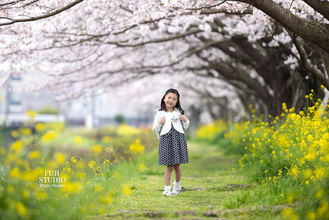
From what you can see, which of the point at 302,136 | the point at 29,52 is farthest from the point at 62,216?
the point at 29,52

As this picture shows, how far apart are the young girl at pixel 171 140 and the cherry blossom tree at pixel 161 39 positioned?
162 cm

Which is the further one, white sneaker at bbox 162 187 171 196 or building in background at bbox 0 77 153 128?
building in background at bbox 0 77 153 128

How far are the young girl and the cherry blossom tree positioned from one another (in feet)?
5.32

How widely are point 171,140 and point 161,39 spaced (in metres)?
4.15

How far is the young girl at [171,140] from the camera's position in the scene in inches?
218

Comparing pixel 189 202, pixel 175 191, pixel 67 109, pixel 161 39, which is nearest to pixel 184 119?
pixel 175 191

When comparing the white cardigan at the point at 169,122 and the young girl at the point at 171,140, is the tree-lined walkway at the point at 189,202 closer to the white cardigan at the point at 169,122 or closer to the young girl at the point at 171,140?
the young girl at the point at 171,140

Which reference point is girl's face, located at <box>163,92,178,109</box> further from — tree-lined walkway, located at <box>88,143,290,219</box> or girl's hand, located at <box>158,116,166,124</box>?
tree-lined walkway, located at <box>88,143,290,219</box>

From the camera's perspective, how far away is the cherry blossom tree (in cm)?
624

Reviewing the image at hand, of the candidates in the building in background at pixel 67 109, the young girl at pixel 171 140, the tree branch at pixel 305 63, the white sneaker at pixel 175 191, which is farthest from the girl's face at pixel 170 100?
the building in background at pixel 67 109

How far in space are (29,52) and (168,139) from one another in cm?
468

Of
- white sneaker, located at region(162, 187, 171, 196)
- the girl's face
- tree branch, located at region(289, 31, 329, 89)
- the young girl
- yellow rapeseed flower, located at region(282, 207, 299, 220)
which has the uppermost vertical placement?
tree branch, located at region(289, 31, 329, 89)

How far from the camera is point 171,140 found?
561 cm

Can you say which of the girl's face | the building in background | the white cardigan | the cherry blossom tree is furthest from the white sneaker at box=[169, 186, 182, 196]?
the building in background
